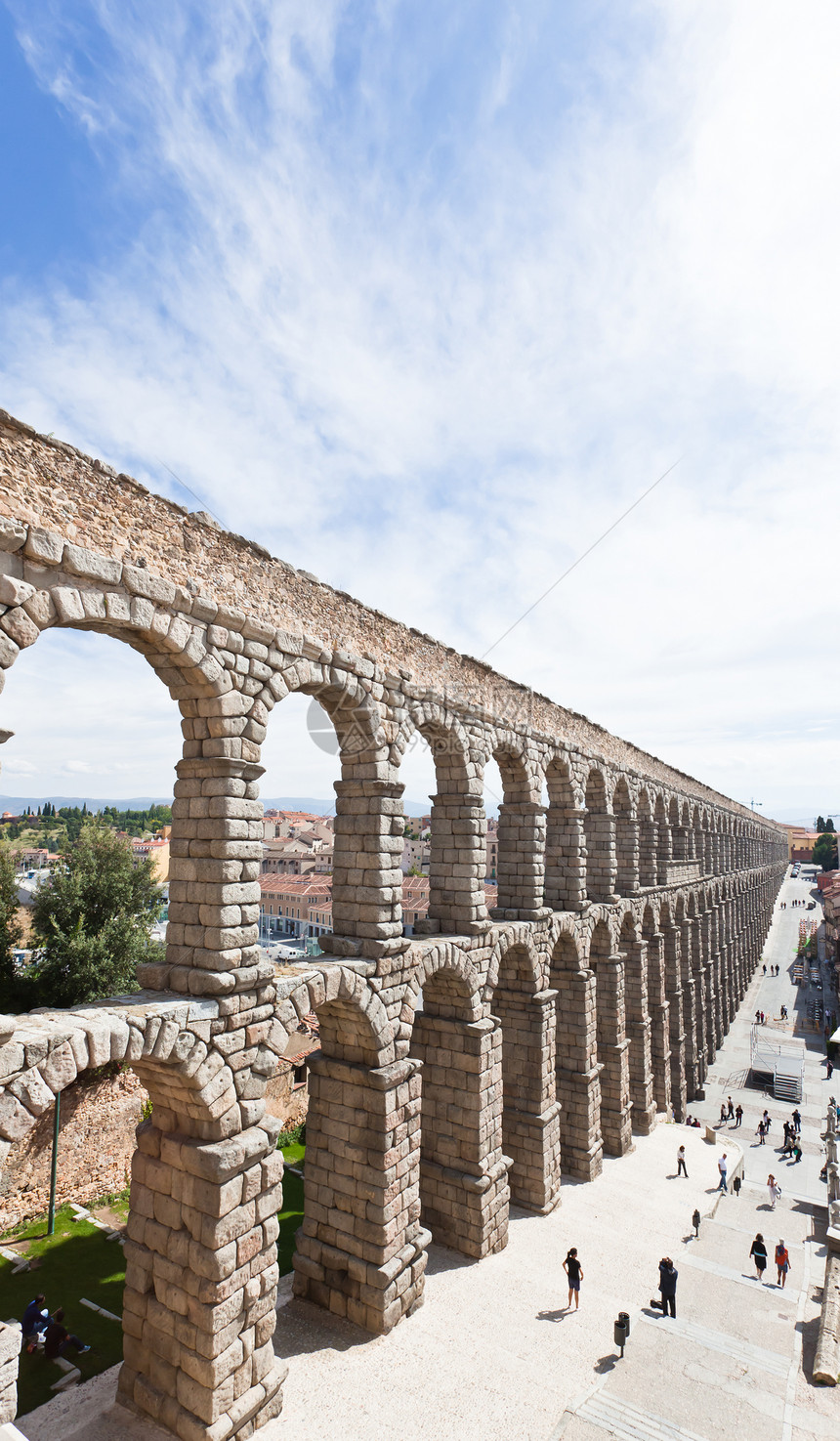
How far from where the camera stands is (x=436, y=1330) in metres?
10.9

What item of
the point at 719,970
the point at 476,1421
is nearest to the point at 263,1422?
the point at 476,1421

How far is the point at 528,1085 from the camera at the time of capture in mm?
15734

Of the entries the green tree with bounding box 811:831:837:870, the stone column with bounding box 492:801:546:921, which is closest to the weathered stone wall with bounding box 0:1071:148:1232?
the stone column with bounding box 492:801:546:921

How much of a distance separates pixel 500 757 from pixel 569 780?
118 inches

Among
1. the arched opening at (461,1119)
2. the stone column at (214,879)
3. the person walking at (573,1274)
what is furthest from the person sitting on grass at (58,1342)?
the person walking at (573,1274)

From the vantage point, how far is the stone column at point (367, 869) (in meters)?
11.0

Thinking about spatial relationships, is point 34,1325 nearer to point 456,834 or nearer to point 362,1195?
point 362,1195

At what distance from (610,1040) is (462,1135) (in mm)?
8991

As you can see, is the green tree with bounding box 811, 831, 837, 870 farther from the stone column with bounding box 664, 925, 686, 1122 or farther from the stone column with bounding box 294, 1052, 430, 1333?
the stone column with bounding box 294, 1052, 430, 1333

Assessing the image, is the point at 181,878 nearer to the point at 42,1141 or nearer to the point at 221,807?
the point at 221,807

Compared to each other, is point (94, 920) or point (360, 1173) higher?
point (94, 920)

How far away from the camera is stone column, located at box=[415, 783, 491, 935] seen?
43.8ft

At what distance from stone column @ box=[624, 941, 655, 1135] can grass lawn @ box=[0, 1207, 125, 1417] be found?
603 inches

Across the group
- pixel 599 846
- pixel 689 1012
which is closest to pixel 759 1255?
pixel 599 846
